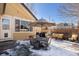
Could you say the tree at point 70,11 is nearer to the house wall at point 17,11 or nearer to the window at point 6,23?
the house wall at point 17,11

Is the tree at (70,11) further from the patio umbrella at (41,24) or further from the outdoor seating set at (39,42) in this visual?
the outdoor seating set at (39,42)

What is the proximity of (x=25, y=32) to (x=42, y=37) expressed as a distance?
11.9 inches

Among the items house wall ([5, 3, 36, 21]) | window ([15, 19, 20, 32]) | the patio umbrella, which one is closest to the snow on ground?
window ([15, 19, 20, 32])

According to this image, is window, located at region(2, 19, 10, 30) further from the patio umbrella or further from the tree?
the tree

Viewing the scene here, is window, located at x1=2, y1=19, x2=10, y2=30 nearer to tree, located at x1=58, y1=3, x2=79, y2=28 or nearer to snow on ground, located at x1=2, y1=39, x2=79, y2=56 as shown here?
snow on ground, located at x1=2, y1=39, x2=79, y2=56

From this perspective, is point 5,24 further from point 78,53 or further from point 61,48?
point 78,53

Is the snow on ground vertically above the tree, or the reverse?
the tree

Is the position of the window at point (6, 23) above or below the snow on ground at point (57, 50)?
above

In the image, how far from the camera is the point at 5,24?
267 cm

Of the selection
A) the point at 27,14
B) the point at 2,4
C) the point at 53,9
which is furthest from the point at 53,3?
the point at 2,4

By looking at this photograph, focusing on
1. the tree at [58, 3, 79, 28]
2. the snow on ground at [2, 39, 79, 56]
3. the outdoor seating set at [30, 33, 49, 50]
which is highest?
the tree at [58, 3, 79, 28]

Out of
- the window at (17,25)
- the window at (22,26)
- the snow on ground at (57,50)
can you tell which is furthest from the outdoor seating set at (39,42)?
the window at (17,25)

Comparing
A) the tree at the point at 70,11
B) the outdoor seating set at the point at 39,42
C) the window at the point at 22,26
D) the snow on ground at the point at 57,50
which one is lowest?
the snow on ground at the point at 57,50

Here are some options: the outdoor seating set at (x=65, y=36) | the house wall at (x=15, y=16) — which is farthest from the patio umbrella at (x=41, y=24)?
the outdoor seating set at (x=65, y=36)
